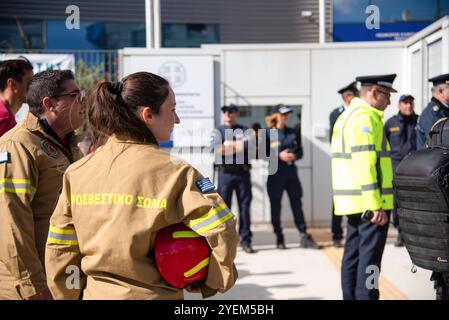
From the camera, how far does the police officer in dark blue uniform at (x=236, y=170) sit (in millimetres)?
7473

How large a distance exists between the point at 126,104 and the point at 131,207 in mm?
386

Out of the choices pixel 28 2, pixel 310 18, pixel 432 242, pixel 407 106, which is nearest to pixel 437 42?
pixel 407 106

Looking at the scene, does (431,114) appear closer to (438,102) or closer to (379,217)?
(438,102)

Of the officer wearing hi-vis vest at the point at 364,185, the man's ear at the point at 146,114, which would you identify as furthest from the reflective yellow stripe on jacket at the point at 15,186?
the officer wearing hi-vis vest at the point at 364,185

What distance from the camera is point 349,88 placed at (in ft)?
24.1

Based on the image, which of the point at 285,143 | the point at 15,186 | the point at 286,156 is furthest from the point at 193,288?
the point at 285,143

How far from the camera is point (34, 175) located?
8.50ft

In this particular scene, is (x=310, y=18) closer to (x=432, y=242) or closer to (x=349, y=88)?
(x=349, y=88)

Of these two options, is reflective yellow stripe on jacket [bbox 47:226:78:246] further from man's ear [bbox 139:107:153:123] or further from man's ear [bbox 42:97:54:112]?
man's ear [bbox 42:97:54:112]

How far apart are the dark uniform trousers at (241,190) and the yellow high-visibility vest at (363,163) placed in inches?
121

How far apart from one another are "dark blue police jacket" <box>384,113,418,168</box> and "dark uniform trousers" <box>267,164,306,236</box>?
55.8 inches

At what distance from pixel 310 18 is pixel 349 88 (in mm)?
4764

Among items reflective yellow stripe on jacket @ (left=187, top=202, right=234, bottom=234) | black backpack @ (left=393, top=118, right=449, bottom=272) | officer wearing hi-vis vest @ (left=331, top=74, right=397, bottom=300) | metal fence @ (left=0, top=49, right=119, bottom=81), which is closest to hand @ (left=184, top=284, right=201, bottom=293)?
reflective yellow stripe on jacket @ (left=187, top=202, right=234, bottom=234)

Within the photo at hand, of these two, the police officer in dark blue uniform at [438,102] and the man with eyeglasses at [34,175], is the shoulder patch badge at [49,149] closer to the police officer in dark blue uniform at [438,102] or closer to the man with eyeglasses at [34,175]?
the man with eyeglasses at [34,175]
